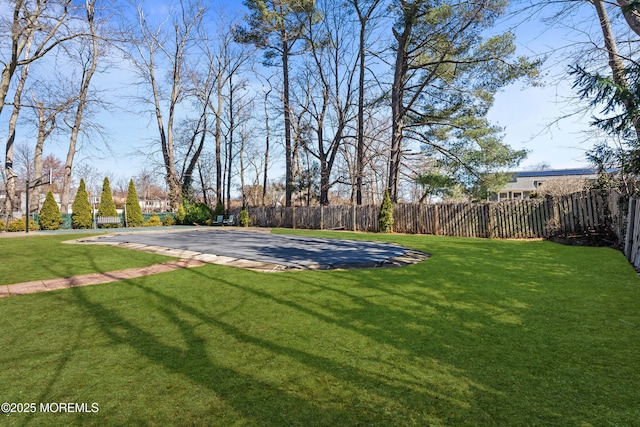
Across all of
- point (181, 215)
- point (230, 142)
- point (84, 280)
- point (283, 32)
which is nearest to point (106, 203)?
point (181, 215)

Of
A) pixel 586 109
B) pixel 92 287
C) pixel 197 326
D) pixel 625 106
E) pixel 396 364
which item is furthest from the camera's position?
pixel 586 109

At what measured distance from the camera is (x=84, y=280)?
14.6 ft

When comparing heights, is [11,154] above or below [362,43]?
below

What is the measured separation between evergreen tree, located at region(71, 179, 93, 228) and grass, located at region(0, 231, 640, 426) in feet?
49.3

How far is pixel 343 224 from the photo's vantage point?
16.0 metres

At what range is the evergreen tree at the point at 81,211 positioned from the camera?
1614 cm

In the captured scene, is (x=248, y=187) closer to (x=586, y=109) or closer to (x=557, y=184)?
(x=557, y=184)

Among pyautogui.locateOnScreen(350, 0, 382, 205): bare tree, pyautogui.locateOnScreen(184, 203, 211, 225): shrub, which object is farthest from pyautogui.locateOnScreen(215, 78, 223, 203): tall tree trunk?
pyautogui.locateOnScreen(350, 0, 382, 205): bare tree

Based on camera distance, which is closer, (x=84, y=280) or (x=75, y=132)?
(x=84, y=280)

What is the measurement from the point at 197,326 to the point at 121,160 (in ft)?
70.9

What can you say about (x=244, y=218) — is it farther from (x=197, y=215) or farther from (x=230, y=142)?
(x=230, y=142)

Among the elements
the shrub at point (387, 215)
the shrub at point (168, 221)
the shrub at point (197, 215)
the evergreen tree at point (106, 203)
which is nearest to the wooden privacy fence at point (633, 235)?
the shrub at point (387, 215)

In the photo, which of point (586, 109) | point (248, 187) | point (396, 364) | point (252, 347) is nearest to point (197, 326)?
point (252, 347)

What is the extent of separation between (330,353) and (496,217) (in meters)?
10.9
